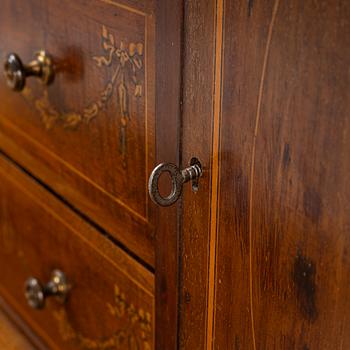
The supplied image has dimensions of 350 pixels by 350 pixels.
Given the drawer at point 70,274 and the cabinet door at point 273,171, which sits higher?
the cabinet door at point 273,171

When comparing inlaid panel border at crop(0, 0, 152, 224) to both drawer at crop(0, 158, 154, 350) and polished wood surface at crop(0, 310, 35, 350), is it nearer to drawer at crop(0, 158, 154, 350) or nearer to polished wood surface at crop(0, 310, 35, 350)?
drawer at crop(0, 158, 154, 350)

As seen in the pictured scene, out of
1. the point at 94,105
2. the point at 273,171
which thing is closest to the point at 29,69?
the point at 94,105

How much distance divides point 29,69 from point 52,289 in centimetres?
25

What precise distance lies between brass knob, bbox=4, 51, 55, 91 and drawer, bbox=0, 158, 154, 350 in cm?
14

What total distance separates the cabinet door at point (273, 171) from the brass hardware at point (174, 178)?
1 cm

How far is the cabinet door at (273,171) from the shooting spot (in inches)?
17.3

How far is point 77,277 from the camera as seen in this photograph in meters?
0.78

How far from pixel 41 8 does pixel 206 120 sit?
246mm

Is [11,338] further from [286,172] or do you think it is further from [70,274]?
[286,172]

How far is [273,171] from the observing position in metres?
0.49

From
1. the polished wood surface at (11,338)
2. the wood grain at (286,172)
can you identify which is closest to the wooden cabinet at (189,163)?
the wood grain at (286,172)

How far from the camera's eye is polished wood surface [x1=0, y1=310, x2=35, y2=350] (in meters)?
0.93

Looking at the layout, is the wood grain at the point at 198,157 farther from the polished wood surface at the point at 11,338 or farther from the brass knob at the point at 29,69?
the polished wood surface at the point at 11,338

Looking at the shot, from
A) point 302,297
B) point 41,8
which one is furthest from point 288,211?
point 41,8
